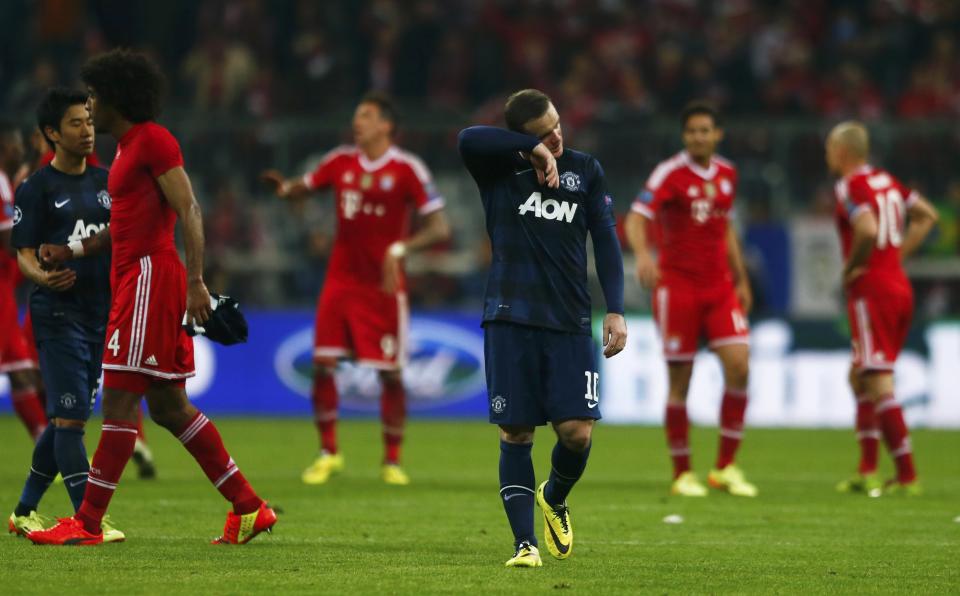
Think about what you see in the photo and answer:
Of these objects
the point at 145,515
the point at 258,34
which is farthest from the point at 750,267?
the point at 145,515

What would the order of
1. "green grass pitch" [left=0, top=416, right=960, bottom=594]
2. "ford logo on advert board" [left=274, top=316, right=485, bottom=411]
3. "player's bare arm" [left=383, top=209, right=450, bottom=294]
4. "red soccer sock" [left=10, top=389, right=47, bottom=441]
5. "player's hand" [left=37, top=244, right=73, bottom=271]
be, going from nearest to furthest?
"green grass pitch" [left=0, top=416, right=960, bottom=594] < "player's hand" [left=37, top=244, right=73, bottom=271] < "red soccer sock" [left=10, top=389, right=47, bottom=441] < "player's bare arm" [left=383, top=209, right=450, bottom=294] < "ford logo on advert board" [left=274, top=316, right=485, bottom=411]

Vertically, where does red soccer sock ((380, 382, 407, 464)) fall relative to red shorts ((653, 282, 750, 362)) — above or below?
below

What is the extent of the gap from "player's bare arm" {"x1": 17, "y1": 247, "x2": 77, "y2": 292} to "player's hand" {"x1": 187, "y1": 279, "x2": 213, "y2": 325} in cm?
123

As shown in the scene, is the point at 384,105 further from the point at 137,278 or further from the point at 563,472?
the point at 563,472

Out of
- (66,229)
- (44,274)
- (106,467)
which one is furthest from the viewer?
(66,229)

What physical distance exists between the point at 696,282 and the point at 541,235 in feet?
14.8

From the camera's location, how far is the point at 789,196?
20094 millimetres

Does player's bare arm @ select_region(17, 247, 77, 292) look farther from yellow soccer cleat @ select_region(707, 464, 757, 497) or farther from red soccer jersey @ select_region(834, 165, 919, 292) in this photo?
red soccer jersey @ select_region(834, 165, 919, 292)

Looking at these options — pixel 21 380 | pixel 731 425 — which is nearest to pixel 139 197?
pixel 21 380

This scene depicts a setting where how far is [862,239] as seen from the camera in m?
11.5

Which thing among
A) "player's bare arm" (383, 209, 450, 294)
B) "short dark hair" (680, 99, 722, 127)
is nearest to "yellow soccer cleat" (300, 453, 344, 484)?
"player's bare arm" (383, 209, 450, 294)

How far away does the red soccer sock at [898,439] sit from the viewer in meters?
11.6

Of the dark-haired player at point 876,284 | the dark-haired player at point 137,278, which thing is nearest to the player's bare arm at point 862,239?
the dark-haired player at point 876,284

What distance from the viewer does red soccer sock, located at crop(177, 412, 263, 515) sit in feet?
26.3
